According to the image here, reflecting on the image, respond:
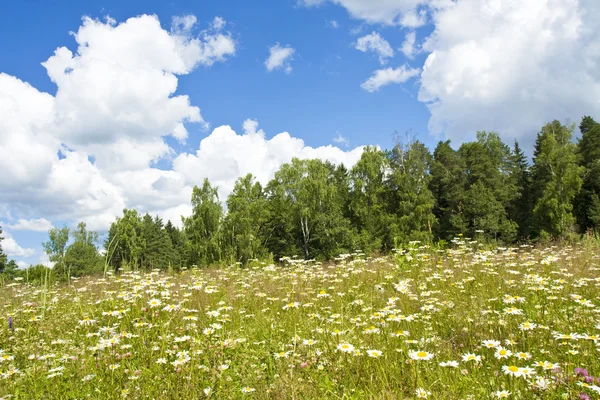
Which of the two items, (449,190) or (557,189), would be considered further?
(449,190)

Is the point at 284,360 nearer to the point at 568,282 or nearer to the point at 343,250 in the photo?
the point at 568,282

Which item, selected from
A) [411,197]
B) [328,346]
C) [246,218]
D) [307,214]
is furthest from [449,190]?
[328,346]

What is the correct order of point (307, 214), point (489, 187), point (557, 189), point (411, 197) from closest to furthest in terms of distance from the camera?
point (557, 189)
point (411, 197)
point (307, 214)
point (489, 187)

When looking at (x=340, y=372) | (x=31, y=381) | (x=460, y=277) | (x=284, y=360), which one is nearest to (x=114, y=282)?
(x=31, y=381)

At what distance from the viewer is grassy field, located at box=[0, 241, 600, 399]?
2.54m

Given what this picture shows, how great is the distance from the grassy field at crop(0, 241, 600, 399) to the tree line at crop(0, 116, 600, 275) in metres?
26.0

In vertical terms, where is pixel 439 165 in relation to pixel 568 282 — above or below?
above

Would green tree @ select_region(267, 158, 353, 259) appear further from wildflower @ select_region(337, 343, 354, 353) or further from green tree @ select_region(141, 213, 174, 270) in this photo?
wildflower @ select_region(337, 343, 354, 353)

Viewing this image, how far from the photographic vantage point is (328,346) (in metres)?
2.73

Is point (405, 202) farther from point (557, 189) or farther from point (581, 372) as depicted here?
point (581, 372)

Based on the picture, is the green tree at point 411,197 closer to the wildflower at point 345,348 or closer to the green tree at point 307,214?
the green tree at point 307,214

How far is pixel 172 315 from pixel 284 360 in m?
1.94

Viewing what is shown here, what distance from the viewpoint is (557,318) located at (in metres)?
3.76

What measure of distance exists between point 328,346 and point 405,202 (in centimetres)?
3303
